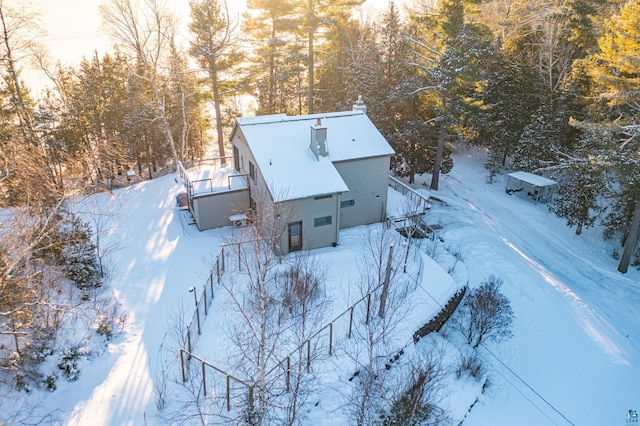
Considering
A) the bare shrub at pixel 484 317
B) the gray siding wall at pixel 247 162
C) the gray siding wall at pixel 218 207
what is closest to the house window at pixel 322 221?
the gray siding wall at pixel 247 162

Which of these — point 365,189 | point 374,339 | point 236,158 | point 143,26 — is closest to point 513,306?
point 374,339

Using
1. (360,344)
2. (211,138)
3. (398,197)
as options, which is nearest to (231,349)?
(360,344)

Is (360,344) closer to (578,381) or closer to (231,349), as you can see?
(231,349)

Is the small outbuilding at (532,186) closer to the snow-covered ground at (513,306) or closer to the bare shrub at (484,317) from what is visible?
the snow-covered ground at (513,306)

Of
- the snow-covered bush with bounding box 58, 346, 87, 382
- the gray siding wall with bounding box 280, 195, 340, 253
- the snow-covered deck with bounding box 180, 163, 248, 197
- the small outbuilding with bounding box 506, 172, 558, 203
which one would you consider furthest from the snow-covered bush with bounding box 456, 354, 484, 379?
the small outbuilding with bounding box 506, 172, 558, 203

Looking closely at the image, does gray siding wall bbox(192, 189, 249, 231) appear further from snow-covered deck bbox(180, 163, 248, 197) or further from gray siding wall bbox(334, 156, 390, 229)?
gray siding wall bbox(334, 156, 390, 229)
